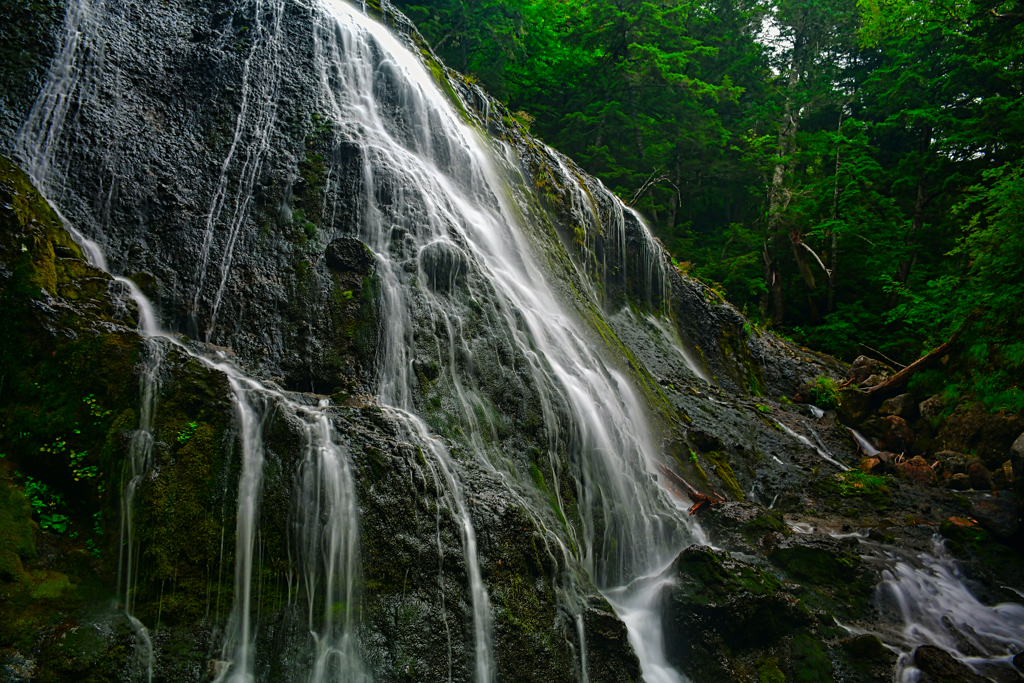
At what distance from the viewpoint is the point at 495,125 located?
408 inches

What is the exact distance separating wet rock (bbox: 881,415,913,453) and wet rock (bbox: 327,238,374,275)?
384 inches

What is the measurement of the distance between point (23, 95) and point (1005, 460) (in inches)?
516

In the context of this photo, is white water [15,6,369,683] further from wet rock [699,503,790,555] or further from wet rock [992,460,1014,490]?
wet rock [992,460,1014,490]

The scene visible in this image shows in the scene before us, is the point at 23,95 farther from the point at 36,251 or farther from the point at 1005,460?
the point at 1005,460

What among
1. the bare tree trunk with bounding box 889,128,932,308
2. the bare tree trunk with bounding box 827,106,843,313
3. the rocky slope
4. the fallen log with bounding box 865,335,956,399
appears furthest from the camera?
the bare tree trunk with bounding box 827,106,843,313

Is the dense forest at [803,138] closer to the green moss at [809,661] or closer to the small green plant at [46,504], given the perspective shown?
the green moss at [809,661]

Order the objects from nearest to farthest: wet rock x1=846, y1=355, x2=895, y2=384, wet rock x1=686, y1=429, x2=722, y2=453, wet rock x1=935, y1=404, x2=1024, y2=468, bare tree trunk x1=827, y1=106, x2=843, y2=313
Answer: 1. wet rock x1=686, y1=429, x2=722, y2=453
2. wet rock x1=935, y1=404, x2=1024, y2=468
3. wet rock x1=846, y1=355, x2=895, y2=384
4. bare tree trunk x1=827, y1=106, x2=843, y2=313

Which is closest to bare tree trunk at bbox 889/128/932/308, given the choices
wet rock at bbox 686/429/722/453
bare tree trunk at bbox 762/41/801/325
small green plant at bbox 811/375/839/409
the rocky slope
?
bare tree trunk at bbox 762/41/801/325

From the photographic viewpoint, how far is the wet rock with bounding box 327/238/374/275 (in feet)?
18.5

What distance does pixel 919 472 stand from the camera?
861 centimetres

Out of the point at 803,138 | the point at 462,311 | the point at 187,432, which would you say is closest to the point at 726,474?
the point at 462,311

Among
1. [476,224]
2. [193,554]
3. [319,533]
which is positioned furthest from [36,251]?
[476,224]

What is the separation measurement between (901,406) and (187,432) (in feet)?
38.4

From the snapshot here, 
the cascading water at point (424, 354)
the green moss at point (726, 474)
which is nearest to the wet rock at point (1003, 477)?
the green moss at point (726, 474)
